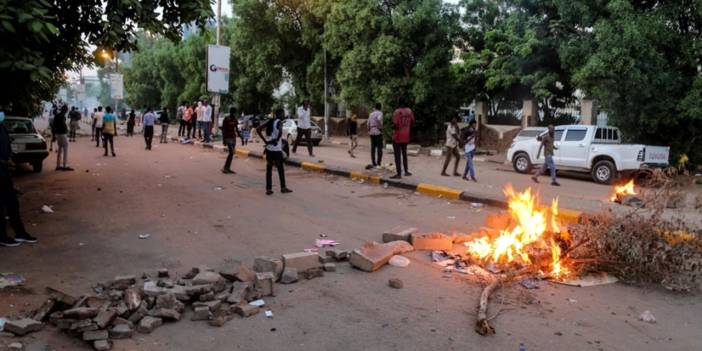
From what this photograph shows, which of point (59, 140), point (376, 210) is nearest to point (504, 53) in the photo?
point (376, 210)

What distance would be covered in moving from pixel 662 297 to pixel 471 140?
328 inches

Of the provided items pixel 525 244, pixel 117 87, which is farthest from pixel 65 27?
pixel 117 87

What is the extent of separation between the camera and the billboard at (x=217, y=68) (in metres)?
24.5

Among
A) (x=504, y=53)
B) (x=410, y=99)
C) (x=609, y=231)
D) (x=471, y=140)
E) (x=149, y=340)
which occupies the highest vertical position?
(x=504, y=53)

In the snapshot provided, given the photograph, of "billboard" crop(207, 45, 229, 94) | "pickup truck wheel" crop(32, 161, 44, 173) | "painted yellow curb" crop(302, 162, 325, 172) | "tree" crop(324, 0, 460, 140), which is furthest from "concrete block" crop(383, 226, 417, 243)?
"billboard" crop(207, 45, 229, 94)

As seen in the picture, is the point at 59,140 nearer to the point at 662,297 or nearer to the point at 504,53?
the point at 662,297

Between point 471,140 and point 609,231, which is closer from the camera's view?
point 609,231

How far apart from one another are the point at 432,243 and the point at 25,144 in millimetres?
11731

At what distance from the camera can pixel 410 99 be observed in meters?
23.5

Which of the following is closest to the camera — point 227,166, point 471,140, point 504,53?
point 471,140

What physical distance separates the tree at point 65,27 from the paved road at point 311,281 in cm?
217

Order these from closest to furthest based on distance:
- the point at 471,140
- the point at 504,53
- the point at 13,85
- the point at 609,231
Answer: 1. the point at 609,231
2. the point at 13,85
3. the point at 471,140
4. the point at 504,53

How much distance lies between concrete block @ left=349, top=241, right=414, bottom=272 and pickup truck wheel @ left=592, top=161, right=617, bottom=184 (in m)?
10.6

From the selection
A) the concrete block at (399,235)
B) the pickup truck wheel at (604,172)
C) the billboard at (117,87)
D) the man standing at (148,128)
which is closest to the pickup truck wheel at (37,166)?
the man standing at (148,128)
